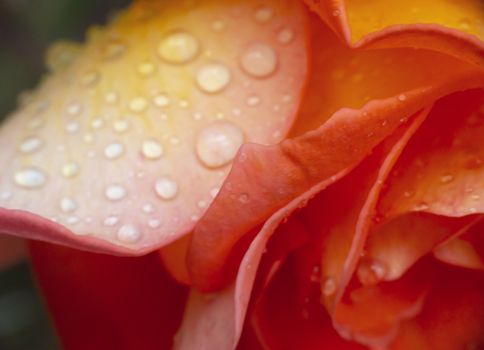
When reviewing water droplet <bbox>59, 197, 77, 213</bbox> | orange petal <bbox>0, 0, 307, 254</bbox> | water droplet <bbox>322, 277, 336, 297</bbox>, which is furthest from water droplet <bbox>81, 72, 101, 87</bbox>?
water droplet <bbox>322, 277, 336, 297</bbox>

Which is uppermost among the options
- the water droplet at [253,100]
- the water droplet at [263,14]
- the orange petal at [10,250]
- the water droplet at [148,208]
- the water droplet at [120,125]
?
the water droplet at [263,14]

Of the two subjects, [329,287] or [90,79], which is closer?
[329,287]

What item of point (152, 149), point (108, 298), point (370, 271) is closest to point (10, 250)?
point (108, 298)

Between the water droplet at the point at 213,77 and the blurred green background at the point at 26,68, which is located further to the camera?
the blurred green background at the point at 26,68

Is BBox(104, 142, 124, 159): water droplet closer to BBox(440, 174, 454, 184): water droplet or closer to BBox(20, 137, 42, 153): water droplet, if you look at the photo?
BBox(20, 137, 42, 153): water droplet

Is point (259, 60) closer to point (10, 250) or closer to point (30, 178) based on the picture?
point (30, 178)

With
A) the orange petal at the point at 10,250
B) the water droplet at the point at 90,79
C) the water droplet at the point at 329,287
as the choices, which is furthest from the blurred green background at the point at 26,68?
the water droplet at the point at 329,287

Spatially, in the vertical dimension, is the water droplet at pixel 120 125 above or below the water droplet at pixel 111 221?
above

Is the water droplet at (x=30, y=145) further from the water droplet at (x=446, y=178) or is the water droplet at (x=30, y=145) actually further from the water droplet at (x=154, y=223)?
the water droplet at (x=446, y=178)
